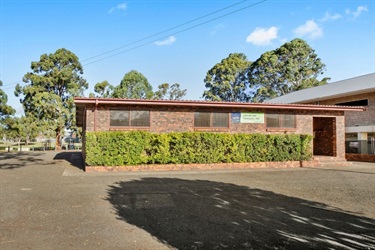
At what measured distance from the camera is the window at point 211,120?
14156mm

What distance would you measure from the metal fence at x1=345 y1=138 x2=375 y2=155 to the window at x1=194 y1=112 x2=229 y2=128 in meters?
10.4

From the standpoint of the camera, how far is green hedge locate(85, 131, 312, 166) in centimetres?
1226

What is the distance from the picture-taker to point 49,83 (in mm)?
34406

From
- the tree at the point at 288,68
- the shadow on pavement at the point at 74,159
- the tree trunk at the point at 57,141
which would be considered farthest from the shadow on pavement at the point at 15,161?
the tree at the point at 288,68

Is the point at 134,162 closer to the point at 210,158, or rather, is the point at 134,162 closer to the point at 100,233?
the point at 210,158

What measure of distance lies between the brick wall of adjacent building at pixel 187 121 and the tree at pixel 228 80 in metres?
29.6

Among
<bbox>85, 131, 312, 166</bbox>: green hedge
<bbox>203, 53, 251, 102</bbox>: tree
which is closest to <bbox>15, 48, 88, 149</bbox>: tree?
<bbox>203, 53, 251, 102</bbox>: tree

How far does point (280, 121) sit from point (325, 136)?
4517 mm

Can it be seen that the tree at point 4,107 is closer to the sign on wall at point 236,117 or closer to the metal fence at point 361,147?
the sign on wall at point 236,117

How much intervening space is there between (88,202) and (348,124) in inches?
789

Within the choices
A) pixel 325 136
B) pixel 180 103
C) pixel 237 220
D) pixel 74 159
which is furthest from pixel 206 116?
pixel 74 159

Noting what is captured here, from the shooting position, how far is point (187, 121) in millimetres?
13961

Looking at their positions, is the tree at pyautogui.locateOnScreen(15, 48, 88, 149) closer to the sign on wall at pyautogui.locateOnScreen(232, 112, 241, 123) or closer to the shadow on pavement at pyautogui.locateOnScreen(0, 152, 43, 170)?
the shadow on pavement at pyautogui.locateOnScreen(0, 152, 43, 170)

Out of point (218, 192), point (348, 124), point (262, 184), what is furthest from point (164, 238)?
point (348, 124)
